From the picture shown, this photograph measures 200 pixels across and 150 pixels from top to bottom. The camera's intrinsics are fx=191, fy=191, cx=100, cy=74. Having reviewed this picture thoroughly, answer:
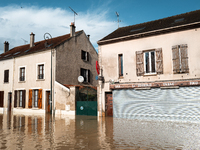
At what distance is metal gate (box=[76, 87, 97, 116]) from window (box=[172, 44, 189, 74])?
22.3ft

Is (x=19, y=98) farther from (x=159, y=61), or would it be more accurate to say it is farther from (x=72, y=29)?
(x=159, y=61)

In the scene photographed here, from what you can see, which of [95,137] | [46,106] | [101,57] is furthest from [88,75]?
[95,137]

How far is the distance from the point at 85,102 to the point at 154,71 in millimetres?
6308

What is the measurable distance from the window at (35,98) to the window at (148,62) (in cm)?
1067

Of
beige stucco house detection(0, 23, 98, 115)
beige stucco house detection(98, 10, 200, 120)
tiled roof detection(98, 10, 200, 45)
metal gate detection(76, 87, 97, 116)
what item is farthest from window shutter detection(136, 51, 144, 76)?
beige stucco house detection(0, 23, 98, 115)

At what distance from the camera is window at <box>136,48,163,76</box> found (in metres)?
12.6

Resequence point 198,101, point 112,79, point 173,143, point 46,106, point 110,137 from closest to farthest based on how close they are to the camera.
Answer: point 173,143
point 110,137
point 198,101
point 112,79
point 46,106

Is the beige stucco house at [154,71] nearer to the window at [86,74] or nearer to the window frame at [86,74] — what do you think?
the window frame at [86,74]

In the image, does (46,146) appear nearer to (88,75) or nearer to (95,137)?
(95,137)

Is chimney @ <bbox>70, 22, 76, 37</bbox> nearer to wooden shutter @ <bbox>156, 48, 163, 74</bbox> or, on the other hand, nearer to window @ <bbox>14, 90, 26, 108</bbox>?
window @ <bbox>14, 90, 26, 108</bbox>

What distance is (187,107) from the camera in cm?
1145

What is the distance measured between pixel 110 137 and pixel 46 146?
256 centimetres

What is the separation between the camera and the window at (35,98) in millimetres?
19094

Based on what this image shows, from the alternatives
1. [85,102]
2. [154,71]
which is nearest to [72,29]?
[85,102]
